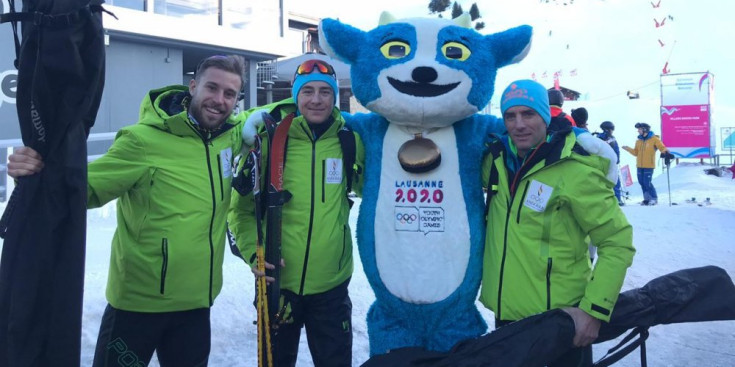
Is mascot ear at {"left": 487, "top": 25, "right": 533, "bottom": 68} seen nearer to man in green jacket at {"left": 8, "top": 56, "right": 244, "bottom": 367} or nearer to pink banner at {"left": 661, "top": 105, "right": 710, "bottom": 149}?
man in green jacket at {"left": 8, "top": 56, "right": 244, "bottom": 367}

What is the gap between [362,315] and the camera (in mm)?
4559

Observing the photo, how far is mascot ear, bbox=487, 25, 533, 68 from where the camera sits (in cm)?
295

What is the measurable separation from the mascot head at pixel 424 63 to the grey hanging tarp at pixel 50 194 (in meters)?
1.54

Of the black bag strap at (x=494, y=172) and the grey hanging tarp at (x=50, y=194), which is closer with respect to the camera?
the grey hanging tarp at (x=50, y=194)

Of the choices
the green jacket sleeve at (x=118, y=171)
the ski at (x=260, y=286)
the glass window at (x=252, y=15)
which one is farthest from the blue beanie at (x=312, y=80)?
the glass window at (x=252, y=15)

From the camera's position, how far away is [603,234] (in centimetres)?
243

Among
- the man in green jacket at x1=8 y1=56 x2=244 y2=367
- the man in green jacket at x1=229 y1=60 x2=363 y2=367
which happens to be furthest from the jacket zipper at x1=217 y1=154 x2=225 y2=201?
the man in green jacket at x1=229 y1=60 x2=363 y2=367

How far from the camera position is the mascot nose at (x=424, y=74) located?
2770 millimetres

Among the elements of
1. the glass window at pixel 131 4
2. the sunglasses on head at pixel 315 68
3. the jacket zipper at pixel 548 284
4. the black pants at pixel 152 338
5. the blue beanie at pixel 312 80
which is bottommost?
the black pants at pixel 152 338

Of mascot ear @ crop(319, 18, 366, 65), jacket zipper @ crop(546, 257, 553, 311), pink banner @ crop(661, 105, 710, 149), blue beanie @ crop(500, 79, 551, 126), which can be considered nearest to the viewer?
jacket zipper @ crop(546, 257, 553, 311)

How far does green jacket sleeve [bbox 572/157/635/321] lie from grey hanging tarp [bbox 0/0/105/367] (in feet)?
6.47

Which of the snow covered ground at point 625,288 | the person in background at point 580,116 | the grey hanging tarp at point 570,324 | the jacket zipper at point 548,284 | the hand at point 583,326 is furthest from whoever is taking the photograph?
the person in background at point 580,116

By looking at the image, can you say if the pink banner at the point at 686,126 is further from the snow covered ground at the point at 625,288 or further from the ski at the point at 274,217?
the ski at the point at 274,217

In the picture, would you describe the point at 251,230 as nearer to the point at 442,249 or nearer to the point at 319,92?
the point at 319,92
